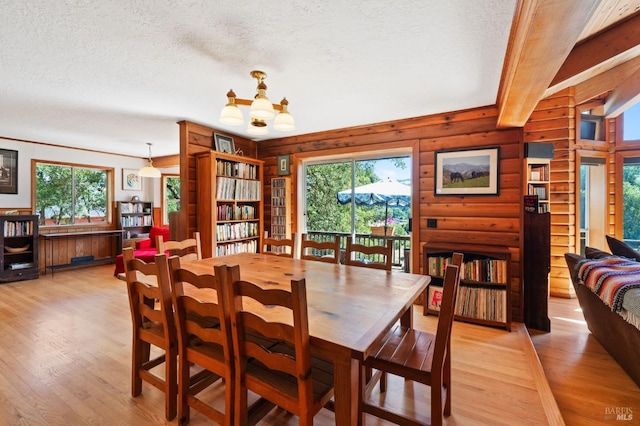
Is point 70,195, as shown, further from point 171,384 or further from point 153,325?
point 171,384

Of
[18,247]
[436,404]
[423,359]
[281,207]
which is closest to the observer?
[436,404]

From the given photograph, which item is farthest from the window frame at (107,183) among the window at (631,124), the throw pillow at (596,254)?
the window at (631,124)

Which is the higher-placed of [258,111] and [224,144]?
[224,144]

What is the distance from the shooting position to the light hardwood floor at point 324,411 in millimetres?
1720

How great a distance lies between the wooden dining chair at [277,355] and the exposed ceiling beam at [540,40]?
1.59 metres

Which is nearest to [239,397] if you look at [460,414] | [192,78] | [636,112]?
[460,414]

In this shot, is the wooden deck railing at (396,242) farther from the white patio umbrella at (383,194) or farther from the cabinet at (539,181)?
the cabinet at (539,181)

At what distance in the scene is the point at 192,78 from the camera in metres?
2.53

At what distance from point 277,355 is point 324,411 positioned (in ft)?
2.76

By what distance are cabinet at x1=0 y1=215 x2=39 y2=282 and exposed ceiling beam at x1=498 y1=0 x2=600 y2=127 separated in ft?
22.4

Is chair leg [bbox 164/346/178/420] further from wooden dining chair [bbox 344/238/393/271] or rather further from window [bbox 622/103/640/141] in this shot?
window [bbox 622/103/640/141]

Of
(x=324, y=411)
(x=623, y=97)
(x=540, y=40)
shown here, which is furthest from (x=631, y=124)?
(x=324, y=411)

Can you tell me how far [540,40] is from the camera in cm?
150

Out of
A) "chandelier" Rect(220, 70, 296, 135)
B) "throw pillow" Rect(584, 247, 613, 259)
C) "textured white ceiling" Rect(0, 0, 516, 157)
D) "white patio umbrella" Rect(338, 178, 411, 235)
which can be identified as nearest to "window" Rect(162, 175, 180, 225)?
"textured white ceiling" Rect(0, 0, 516, 157)
